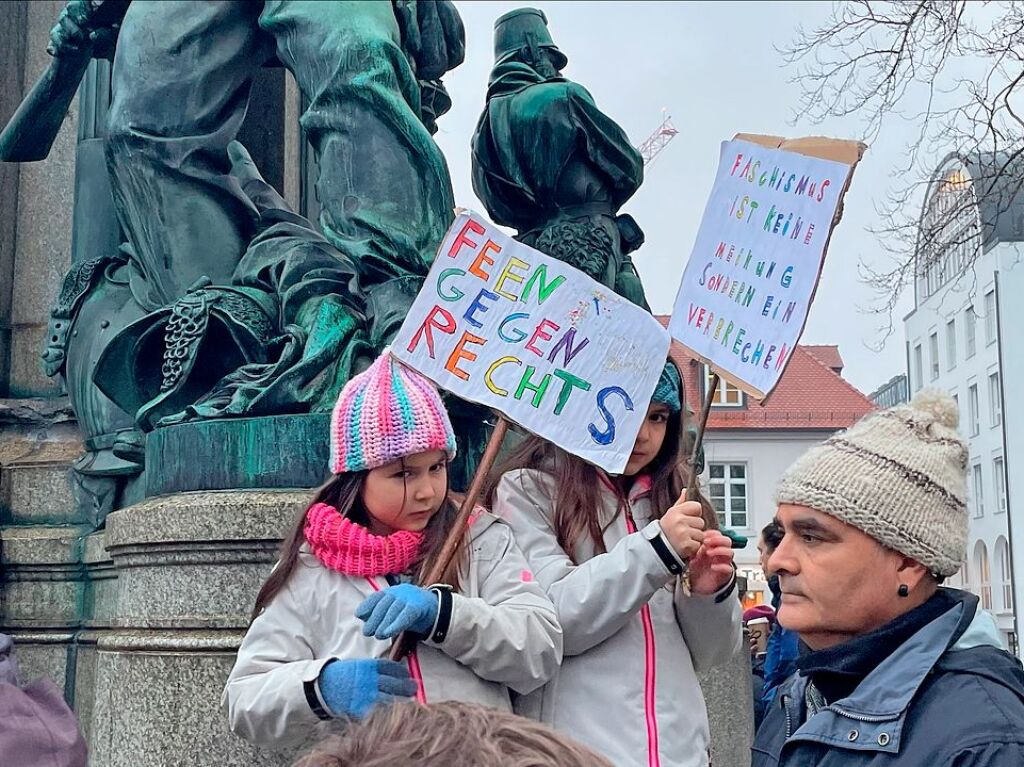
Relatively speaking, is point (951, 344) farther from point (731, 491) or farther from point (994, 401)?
point (731, 491)

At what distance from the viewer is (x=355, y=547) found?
112 inches

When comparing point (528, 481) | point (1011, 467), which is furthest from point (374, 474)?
point (1011, 467)

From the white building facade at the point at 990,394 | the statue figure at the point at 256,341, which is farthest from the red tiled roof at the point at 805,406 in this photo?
the statue figure at the point at 256,341

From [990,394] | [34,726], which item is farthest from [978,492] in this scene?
[34,726]

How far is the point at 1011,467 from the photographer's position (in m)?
42.5

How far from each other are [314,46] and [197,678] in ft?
6.51

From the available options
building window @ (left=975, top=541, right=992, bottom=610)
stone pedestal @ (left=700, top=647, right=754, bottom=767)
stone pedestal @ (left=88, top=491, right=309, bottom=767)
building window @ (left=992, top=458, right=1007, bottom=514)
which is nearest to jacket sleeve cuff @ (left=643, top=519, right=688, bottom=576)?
stone pedestal @ (left=88, top=491, right=309, bottom=767)

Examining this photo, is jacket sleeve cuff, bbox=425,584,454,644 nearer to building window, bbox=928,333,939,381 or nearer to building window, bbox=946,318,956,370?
building window, bbox=946,318,956,370

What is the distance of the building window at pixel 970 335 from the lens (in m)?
45.5

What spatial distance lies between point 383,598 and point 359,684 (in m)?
0.15

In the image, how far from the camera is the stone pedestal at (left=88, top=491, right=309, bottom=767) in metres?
3.75

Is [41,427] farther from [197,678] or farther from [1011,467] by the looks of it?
[1011,467]

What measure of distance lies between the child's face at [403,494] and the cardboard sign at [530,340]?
25 centimetres

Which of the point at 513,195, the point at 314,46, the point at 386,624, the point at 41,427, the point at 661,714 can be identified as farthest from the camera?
the point at 41,427
